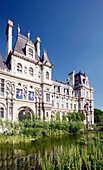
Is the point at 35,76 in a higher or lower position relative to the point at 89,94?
higher

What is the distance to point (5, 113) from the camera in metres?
22.6

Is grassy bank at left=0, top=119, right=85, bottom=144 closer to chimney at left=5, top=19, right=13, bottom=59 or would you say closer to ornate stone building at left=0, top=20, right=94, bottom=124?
ornate stone building at left=0, top=20, right=94, bottom=124

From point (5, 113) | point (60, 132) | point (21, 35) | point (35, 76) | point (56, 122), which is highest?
point (21, 35)

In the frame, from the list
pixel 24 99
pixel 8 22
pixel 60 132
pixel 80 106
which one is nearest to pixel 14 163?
pixel 60 132

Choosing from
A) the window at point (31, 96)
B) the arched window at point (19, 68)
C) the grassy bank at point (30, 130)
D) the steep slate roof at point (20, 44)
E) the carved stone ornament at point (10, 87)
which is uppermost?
the steep slate roof at point (20, 44)

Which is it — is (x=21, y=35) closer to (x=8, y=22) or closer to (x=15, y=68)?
(x=8, y=22)

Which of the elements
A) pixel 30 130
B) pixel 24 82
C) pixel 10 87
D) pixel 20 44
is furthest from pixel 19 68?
pixel 30 130

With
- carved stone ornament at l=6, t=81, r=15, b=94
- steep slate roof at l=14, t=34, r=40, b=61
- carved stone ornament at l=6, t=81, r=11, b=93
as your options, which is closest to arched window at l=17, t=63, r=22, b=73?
steep slate roof at l=14, t=34, r=40, b=61

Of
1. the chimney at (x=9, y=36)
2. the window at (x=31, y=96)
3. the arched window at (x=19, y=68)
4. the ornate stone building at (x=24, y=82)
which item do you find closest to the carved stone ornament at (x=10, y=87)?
the ornate stone building at (x=24, y=82)

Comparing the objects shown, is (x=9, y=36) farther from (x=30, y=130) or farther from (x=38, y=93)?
(x=30, y=130)

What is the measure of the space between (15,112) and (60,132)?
→ 966 centimetres

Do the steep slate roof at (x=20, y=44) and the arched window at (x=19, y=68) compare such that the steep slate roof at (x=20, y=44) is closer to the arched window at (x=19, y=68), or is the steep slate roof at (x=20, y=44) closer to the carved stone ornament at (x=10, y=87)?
the arched window at (x=19, y=68)

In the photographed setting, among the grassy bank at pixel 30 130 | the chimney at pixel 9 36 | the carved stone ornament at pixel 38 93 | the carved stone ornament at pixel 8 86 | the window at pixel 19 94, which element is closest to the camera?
the grassy bank at pixel 30 130

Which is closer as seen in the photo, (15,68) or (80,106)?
(15,68)
